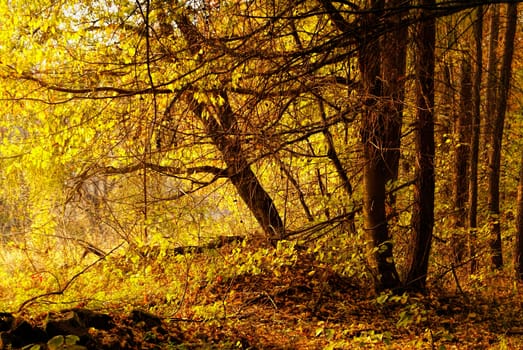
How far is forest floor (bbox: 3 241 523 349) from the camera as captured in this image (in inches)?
183

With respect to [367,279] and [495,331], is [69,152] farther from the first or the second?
[495,331]

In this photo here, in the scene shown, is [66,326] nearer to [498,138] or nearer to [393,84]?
[393,84]

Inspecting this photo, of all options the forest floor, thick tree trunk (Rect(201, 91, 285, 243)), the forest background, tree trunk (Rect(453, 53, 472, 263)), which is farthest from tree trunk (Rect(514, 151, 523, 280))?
thick tree trunk (Rect(201, 91, 285, 243))

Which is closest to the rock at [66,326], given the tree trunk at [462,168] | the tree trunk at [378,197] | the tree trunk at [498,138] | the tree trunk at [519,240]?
the tree trunk at [378,197]

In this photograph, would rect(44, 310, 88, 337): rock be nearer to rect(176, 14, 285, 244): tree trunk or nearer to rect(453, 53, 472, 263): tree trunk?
Result: rect(176, 14, 285, 244): tree trunk

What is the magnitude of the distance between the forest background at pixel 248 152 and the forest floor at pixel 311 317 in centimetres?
5

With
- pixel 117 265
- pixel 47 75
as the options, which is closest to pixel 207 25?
pixel 47 75

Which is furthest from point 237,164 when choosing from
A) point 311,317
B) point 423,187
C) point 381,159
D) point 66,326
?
point 66,326

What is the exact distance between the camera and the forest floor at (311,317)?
4.65 meters

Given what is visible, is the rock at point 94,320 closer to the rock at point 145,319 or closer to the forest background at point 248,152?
the rock at point 145,319

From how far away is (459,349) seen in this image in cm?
482

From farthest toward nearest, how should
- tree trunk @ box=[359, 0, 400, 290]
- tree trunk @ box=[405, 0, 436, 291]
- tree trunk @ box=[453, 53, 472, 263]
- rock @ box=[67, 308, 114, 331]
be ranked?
1. tree trunk @ box=[453, 53, 472, 263]
2. tree trunk @ box=[359, 0, 400, 290]
3. tree trunk @ box=[405, 0, 436, 291]
4. rock @ box=[67, 308, 114, 331]

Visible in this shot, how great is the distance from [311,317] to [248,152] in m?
2.34

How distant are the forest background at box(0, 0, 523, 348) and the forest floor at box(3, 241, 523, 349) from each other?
48 millimetres
